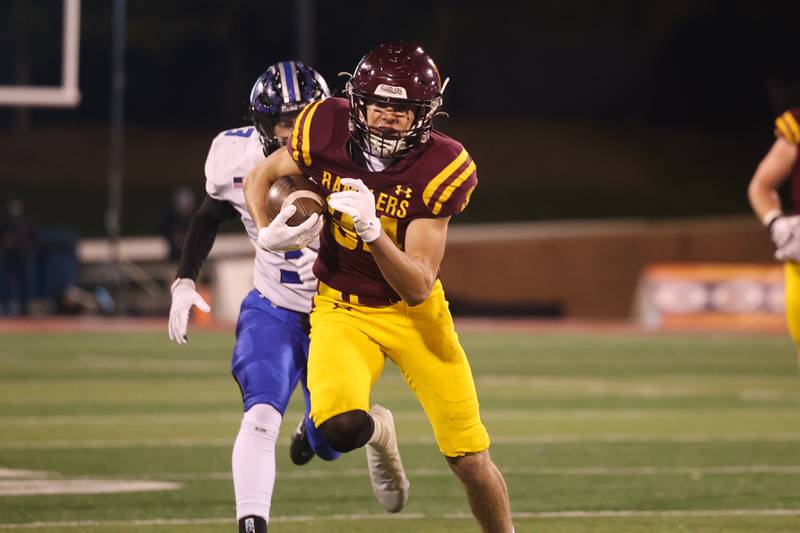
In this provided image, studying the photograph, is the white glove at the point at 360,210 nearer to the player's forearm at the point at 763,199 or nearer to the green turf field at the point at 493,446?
the green turf field at the point at 493,446

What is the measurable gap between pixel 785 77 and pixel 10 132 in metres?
27.4

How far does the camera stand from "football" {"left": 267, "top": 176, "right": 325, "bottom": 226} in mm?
4430

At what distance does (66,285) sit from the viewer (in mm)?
18234

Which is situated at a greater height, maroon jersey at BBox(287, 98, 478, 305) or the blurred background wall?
maroon jersey at BBox(287, 98, 478, 305)

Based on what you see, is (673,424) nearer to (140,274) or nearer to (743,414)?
(743,414)

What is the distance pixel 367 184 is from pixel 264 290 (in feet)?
2.92

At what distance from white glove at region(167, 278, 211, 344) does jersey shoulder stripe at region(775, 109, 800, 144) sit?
2271 mm

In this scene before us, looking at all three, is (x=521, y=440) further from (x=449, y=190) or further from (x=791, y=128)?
(x=449, y=190)

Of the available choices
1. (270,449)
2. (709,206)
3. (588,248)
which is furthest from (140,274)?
(270,449)

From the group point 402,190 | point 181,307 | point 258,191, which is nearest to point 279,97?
point 258,191

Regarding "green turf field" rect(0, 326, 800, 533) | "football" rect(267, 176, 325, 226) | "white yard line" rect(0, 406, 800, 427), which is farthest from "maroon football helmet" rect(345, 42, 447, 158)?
"white yard line" rect(0, 406, 800, 427)

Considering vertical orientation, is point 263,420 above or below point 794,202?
below

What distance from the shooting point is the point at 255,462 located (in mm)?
4598

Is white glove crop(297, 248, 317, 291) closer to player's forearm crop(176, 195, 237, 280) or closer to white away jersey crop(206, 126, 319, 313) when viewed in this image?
white away jersey crop(206, 126, 319, 313)
